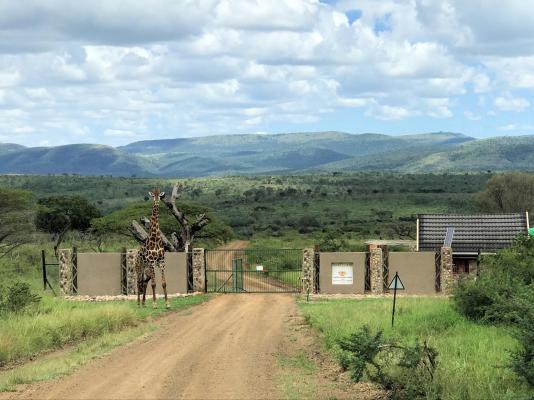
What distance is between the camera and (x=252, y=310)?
2803 centimetres

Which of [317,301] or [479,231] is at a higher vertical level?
[479,231]

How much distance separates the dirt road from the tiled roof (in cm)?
1833

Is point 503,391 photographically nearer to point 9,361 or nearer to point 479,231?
point 9,361

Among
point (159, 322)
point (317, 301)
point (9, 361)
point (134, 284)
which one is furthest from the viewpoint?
point (134, 284)

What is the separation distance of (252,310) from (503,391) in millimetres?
16688

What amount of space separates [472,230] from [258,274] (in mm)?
14405

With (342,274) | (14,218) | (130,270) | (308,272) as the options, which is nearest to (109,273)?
(130,270)

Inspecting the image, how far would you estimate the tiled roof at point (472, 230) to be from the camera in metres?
40.1

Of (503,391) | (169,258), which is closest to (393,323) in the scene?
(503,391)

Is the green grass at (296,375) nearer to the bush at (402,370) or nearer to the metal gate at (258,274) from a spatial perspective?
the bush at (402,370)

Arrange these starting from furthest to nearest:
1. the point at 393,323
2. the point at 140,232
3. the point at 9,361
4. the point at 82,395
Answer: the point at 140,232
the point at 393,323
the point at 9,361
the point at 82,395

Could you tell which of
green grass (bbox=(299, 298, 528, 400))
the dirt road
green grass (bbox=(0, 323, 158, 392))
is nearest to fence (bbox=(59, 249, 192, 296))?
green grass (bbox=(299, 298, 528, 400))

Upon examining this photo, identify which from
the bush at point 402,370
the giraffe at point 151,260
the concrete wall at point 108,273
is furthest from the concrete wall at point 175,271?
the bush at point 402,370

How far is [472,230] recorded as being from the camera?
4094cm
